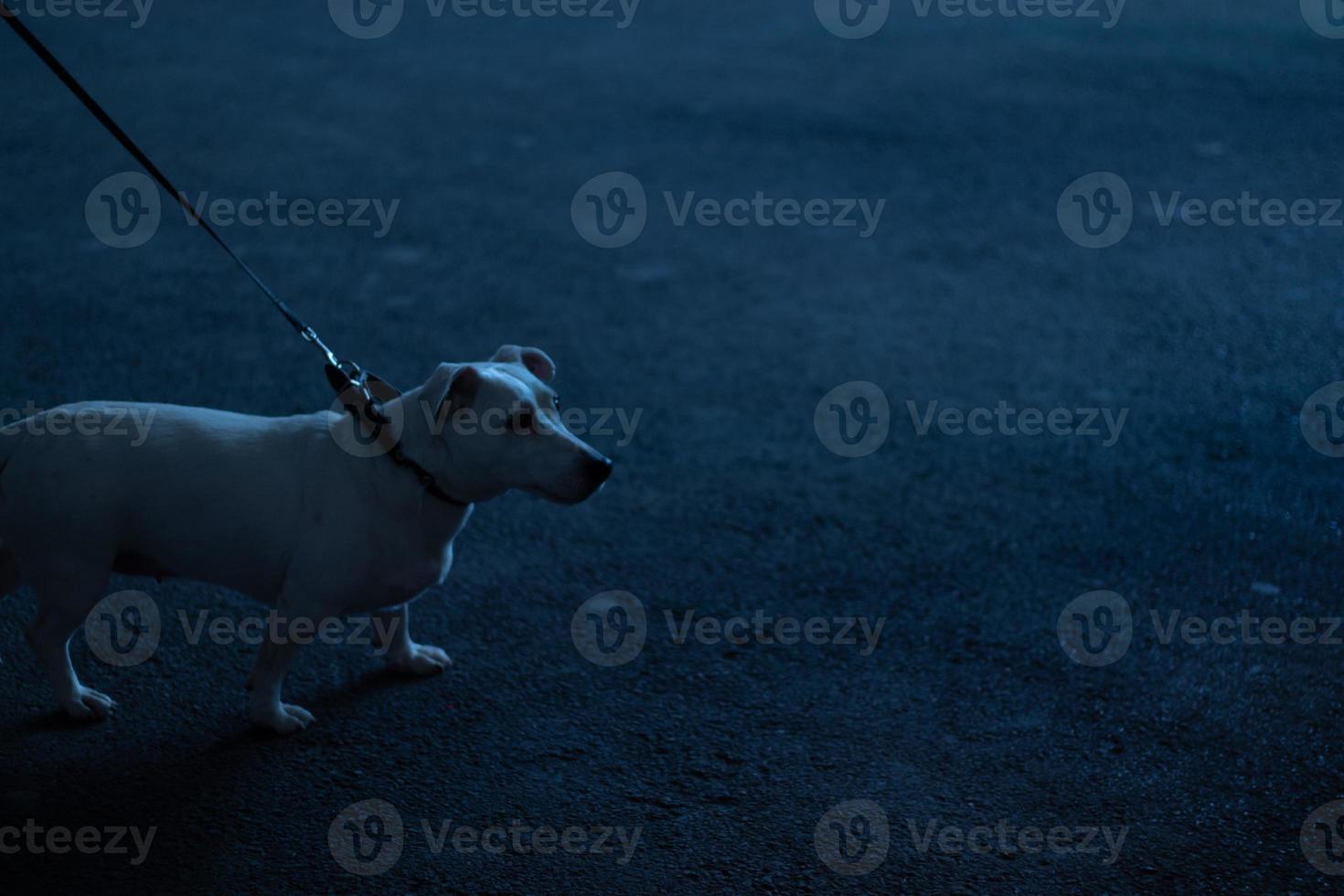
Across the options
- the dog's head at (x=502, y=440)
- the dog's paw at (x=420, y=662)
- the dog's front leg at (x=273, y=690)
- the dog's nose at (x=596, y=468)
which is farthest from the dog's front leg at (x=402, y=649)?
the dog's nose at (x=596, y=468)

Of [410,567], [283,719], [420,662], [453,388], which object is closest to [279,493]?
[410,567]

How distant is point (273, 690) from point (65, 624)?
0.52 m

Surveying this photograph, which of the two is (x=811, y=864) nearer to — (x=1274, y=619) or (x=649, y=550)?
(x=649, y=550)

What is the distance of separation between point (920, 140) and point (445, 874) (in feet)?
19.8

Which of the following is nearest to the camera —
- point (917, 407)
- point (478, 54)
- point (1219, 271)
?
point (917, 407)

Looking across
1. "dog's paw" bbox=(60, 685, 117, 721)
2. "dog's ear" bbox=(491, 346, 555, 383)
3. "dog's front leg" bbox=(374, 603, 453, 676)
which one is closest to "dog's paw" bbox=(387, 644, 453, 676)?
"dog's front leg" bbox=(374, 603, 453, 676)

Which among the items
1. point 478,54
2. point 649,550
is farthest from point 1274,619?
point 478,54

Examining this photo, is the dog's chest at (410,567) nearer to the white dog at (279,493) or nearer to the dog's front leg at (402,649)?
the white dog at (279,493)

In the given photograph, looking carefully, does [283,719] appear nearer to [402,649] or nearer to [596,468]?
[402,649]

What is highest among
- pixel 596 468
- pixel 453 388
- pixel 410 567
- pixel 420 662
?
pixel 453 388

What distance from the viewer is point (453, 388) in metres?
2.95

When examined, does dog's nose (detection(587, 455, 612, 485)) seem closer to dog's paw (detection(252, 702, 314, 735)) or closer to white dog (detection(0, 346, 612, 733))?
white dog (detection(0, 346, 612, 733))

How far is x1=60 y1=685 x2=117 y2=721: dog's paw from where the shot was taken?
3.35 m

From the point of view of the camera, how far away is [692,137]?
25.9 feet
